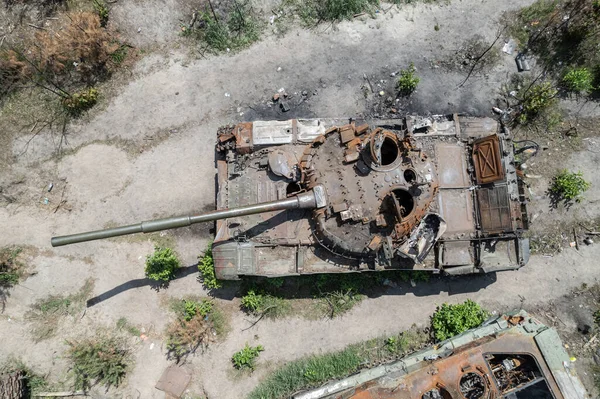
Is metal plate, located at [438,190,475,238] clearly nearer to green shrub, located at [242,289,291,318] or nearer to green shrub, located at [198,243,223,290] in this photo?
green shrub, located at [242,289,291,318]

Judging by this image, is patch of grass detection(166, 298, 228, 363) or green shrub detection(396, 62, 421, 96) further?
green shrub detection(396, 62, 421, 96)

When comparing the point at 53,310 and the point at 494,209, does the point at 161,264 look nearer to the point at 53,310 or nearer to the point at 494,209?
the point at 53,310

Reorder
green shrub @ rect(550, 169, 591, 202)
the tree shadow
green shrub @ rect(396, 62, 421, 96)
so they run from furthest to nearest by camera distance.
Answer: green shrub @ rect(396, 62, 421, 96), green shrub @ rect(550, 169, 591, 202), the tree shadow

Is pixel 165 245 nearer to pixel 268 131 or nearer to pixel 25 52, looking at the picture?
pixel 268 131

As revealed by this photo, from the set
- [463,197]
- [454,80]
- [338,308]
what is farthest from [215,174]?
[454,80]

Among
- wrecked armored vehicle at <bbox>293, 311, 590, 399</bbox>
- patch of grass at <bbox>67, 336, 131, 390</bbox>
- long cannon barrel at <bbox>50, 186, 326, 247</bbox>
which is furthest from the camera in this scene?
patch of grass at <bbox>67, 336, 131, 390</bbox>

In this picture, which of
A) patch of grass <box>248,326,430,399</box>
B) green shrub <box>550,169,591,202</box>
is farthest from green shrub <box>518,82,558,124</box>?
patch of grass <box>248,326,430,399</box>
